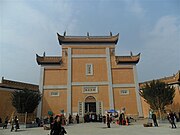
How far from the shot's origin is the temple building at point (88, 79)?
21438 mm

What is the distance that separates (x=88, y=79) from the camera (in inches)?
883

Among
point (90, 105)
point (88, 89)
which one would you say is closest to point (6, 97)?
point (88, 89)

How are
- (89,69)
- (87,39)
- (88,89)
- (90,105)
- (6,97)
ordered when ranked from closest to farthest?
(6,97)
(90,105)
(88,89)
(89,69)
(87,39)

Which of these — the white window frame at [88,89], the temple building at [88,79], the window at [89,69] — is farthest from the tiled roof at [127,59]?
the white window frame at [88,89]

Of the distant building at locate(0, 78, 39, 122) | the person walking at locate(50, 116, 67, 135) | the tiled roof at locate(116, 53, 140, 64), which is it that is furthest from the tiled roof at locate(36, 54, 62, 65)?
the person walking at locate(50, 116, 67, 135)

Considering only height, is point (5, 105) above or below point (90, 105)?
above

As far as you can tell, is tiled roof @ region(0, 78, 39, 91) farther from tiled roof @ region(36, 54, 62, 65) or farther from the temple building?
tiled roof @ region(36, 54, 62, 65)

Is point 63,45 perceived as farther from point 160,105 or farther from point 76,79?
point 160,105

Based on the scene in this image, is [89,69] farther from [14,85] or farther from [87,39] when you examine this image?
[14,85]

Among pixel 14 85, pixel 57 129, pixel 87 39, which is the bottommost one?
pixel 57 129

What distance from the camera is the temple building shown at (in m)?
21.4

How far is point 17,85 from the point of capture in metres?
21.4

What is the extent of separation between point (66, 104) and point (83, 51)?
7.07m

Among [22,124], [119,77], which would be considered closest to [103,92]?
[119,77]
